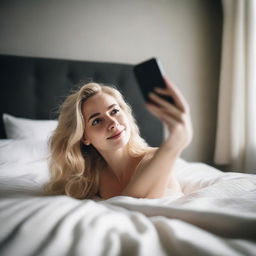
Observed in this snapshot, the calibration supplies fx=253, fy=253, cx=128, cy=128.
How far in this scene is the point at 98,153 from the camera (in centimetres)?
143

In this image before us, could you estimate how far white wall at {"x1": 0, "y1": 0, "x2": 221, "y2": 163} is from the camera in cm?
223

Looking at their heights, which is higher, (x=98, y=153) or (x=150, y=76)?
(x=150, y=76)

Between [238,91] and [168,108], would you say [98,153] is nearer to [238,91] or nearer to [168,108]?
[168,108]

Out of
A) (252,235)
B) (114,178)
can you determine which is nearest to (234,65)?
(114,178)

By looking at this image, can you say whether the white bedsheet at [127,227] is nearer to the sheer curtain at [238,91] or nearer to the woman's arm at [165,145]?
the woman's arm at [165,145]

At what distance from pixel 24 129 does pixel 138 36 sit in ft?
4.71

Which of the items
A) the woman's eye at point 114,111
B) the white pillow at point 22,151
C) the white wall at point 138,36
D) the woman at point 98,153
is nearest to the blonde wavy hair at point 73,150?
the woman at point 98,153

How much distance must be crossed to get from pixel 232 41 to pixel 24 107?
1975mm

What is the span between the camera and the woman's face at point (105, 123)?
3.59 feet

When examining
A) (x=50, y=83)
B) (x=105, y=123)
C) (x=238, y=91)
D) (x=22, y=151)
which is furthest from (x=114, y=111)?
(x=238, y=91)

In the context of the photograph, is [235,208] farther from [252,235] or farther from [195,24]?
[195,24]

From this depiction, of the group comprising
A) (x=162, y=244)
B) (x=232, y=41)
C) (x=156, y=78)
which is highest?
(x=232, y=41)

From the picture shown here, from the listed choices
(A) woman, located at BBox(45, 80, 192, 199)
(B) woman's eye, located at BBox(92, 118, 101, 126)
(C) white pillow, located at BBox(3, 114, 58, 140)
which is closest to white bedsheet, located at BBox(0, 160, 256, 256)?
(A) woman, located at BBox(45, 80, 192, 199)

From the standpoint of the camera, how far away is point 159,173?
0.89 meters
